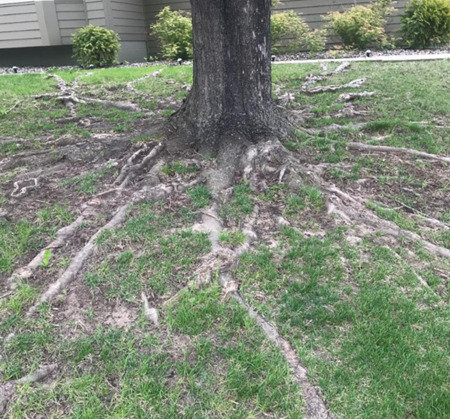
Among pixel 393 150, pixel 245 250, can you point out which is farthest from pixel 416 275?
pixel 393 150

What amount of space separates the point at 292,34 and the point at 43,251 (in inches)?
452

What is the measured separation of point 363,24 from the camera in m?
11.6

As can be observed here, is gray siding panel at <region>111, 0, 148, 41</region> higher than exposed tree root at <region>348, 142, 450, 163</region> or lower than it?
higher

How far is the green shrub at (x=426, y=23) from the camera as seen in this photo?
11117 mm

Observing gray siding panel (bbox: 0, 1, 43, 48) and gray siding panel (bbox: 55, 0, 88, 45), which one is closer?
gray siding panel (bbox: 0, 1, 43, 48)

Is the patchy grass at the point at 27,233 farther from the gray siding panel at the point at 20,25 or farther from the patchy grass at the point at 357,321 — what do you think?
the gray siding panel at the point at 20,25

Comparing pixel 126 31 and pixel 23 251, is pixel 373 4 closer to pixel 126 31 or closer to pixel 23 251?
pixel 126 31

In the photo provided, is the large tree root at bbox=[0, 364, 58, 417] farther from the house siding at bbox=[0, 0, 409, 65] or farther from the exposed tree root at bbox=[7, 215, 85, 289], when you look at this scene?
the house siding at bbox=[0, 0, 409, 65]

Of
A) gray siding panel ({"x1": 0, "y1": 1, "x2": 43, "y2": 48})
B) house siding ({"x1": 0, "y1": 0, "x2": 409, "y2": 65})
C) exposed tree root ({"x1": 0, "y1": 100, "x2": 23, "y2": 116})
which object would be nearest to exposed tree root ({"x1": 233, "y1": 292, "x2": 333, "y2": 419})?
exposed tree root ({"x1": 0, "y1": 100, "x2": 23, "y2": 116})

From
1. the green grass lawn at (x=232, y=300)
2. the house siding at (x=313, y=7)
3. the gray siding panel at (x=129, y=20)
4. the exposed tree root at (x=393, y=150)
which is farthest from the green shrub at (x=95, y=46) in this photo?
the exposed tree root at (x=393, y=150)

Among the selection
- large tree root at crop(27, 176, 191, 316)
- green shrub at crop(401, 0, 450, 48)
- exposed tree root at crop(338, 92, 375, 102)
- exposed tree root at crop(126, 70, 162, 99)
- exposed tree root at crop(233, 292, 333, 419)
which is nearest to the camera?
exposed tree root at crop(233, 292, 333, 419)

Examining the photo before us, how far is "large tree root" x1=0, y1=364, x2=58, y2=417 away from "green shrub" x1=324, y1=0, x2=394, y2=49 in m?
11.8

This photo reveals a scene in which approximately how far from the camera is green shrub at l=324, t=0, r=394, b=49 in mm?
11602

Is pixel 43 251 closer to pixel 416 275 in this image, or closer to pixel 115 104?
pixel 416 275
